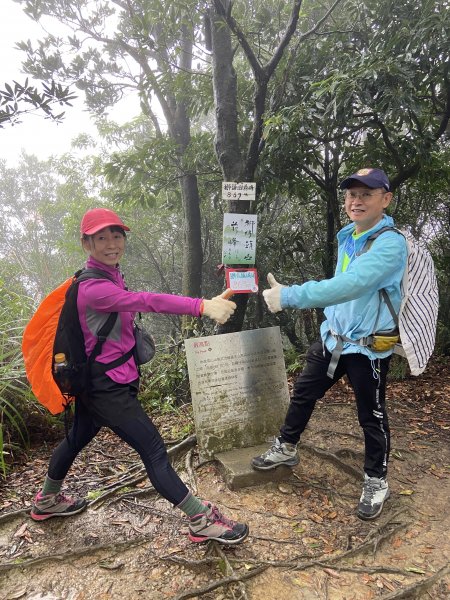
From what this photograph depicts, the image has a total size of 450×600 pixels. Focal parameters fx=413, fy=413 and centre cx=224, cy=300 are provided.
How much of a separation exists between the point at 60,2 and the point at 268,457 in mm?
9780

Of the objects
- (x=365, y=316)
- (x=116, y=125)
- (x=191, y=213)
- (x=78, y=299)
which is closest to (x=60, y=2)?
(x=191, y=213)

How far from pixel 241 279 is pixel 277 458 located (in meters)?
1.38

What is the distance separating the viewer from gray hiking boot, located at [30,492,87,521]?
2.76 metres

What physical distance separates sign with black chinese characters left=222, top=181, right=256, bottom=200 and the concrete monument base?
83.4 inches

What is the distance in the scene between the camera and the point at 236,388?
341 cm

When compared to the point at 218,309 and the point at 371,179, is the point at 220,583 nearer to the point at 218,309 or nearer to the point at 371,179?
the point at 218,309

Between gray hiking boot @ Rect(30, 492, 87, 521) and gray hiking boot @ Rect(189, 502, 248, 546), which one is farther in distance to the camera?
gray hiking boot @ Rect(30, 492, 87, 521)

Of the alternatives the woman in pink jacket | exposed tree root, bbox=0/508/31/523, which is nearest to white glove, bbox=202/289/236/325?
the woman in pink jacket

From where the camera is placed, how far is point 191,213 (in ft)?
27.4

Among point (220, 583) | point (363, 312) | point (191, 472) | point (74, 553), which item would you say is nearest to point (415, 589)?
point (220, 583)

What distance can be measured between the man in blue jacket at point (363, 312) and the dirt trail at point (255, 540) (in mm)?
302

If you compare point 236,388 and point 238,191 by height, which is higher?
point 238,191

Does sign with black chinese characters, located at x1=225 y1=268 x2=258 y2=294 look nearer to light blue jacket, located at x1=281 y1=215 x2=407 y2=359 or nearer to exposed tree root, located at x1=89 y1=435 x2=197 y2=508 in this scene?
light blue jacket, located at x1=281 y1=215 x2=407 y2=359

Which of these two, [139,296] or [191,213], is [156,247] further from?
[139,296]
